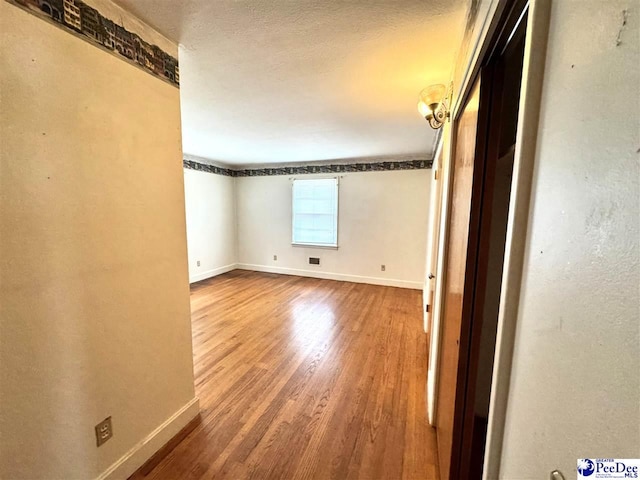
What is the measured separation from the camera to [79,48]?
1138 millimetres

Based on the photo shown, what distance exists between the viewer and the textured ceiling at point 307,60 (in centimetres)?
131

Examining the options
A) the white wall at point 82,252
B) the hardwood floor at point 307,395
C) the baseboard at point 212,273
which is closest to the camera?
the white wall at point 82,252

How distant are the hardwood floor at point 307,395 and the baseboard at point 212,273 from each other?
4.29 ft

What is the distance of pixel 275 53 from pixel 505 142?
1315 mm

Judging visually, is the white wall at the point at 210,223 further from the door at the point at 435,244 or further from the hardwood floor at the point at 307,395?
the door at the point at 435,244

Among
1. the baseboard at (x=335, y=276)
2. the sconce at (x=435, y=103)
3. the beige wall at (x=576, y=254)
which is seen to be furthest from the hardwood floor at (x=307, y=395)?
the sconce at (x=435, y=103)

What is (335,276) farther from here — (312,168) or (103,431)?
(103,431)

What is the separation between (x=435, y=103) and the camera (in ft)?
6.08

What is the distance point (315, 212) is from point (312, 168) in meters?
0.81

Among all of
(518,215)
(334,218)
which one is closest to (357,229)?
(334,218)

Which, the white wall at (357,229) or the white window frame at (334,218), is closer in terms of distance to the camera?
the white wall at (357,229)

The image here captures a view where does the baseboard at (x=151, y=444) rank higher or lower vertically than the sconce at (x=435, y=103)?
lower

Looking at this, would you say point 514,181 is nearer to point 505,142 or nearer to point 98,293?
point 505,142

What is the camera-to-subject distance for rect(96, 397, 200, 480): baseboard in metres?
1.38
